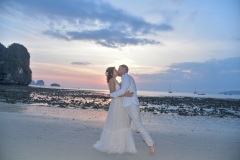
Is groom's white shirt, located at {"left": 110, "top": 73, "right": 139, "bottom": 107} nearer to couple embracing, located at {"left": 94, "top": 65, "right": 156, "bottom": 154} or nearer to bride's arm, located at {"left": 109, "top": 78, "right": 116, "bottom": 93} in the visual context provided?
couple embracing, located at {"left": 94, "top": 65, "right": 156, "bottom": 154}

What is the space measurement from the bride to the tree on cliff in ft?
312

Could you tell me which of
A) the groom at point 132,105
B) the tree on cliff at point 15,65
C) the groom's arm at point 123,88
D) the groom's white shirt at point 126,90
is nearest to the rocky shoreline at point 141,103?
the groom at point 132,105

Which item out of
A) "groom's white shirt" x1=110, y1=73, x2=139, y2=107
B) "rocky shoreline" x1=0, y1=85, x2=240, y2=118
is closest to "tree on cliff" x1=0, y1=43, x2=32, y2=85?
"rocky shoreline" x1=0, y1=85, x2=240, y2=118

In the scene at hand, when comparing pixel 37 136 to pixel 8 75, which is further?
pixel 8 75

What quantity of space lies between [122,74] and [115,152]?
2448 millimetres

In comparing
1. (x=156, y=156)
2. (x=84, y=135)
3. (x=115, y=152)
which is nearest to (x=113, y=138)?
(x=115, y=152)

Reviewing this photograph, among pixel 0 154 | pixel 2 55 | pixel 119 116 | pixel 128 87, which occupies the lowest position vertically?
pixel 0 154

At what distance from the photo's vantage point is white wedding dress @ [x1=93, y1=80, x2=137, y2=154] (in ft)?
27.4

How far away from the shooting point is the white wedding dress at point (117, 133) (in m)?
8.36

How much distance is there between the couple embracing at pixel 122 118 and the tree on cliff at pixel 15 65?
9520 centimetres

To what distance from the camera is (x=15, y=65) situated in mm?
104812

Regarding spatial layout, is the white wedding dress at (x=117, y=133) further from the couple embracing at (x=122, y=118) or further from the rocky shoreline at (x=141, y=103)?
the rocky shoreline at (x=141, y=103)

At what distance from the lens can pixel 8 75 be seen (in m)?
97.8

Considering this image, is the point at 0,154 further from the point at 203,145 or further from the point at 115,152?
the point at 203,145
